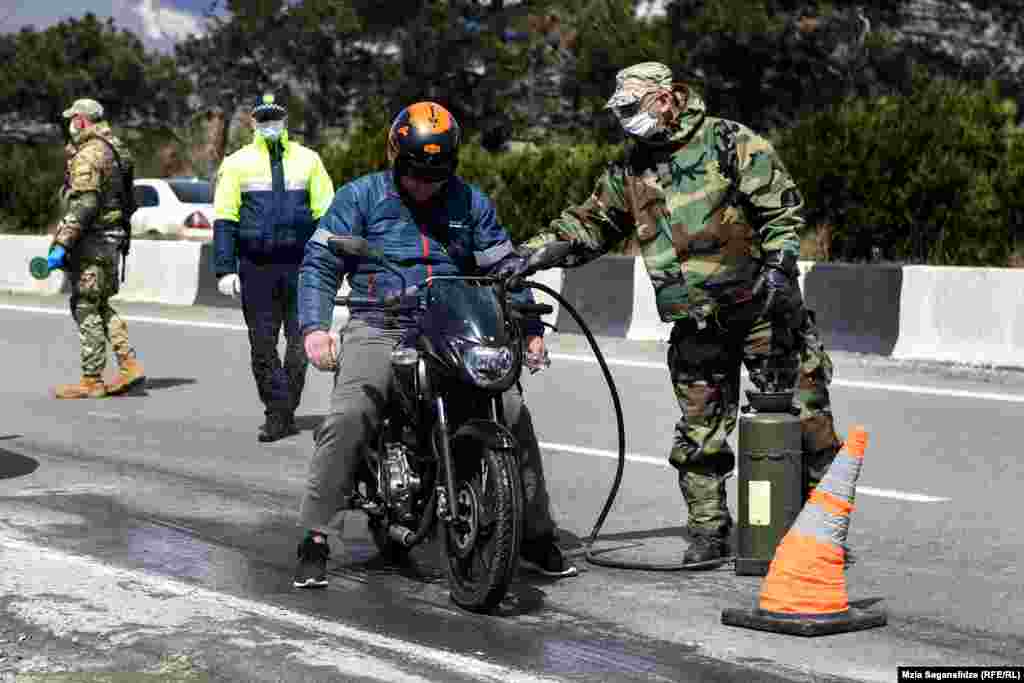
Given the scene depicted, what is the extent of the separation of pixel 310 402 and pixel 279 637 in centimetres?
711

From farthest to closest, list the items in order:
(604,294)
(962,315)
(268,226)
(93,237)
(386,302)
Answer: (604,294) < (962,315) < (93,237) < (268,226) < (386,302)

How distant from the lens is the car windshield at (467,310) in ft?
21.2

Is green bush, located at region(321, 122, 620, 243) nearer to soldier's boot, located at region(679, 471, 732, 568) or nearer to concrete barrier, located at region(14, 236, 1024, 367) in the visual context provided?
concrete barrier, located at region(14, 236, 1024, 367)

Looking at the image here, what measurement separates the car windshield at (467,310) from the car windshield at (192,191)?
28.5 metres

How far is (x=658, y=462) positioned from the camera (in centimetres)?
1055

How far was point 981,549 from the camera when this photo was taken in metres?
7.91

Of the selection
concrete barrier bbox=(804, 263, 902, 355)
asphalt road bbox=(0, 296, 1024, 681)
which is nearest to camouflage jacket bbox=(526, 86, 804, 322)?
asphalt road bbox=(0, 296, 1024, 681)

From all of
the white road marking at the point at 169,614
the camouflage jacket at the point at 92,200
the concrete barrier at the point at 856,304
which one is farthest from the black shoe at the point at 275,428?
the concrete barrier at the point at 856,304

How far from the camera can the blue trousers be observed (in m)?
11.2

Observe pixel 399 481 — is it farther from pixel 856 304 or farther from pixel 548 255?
pixel 856 304

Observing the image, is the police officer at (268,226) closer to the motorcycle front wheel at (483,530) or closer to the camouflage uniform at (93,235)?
the camouflage uniform at (93,235)

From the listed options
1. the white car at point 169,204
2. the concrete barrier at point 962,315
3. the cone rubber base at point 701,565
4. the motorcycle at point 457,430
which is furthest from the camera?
the white car at point 169,204

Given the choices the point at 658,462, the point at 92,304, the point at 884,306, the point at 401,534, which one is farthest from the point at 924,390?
the point at 401,534

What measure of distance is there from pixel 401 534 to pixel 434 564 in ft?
1.89
